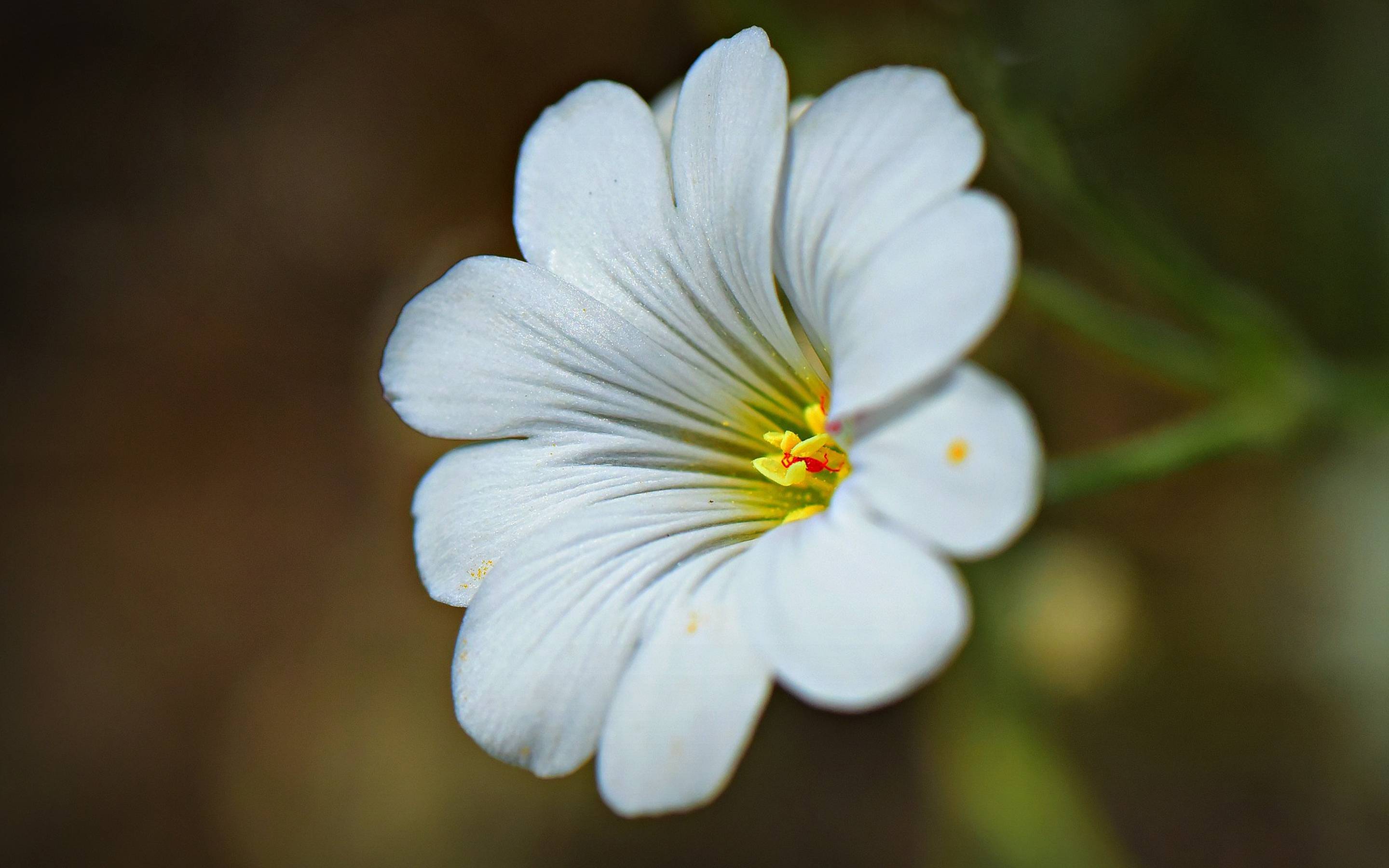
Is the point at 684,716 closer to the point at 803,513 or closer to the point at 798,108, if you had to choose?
the point at 803,513

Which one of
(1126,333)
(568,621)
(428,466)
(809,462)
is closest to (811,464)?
(809,462)

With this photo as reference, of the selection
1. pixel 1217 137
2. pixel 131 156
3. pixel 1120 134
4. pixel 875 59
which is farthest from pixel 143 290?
pixel 1217 137

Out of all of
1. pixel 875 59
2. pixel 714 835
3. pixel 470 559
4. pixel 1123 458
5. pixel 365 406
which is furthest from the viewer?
pixel 365 406

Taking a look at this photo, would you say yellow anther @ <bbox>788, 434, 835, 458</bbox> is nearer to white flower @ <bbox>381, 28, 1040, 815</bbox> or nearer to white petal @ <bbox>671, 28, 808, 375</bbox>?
white flower @ <bbox>381, 28, 1040, 815</bbox>

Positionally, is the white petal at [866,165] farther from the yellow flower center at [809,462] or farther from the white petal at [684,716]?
the white petal at [684,716]

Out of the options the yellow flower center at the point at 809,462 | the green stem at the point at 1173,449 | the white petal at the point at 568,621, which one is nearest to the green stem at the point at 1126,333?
the green stem at the point at 1173,449

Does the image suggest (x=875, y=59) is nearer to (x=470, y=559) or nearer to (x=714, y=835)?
(x=470, y=559)

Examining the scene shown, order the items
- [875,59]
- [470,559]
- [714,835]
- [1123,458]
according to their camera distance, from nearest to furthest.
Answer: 1. [470,559]
2. [1123,458]
3. [875,59]
4. [714,835]
